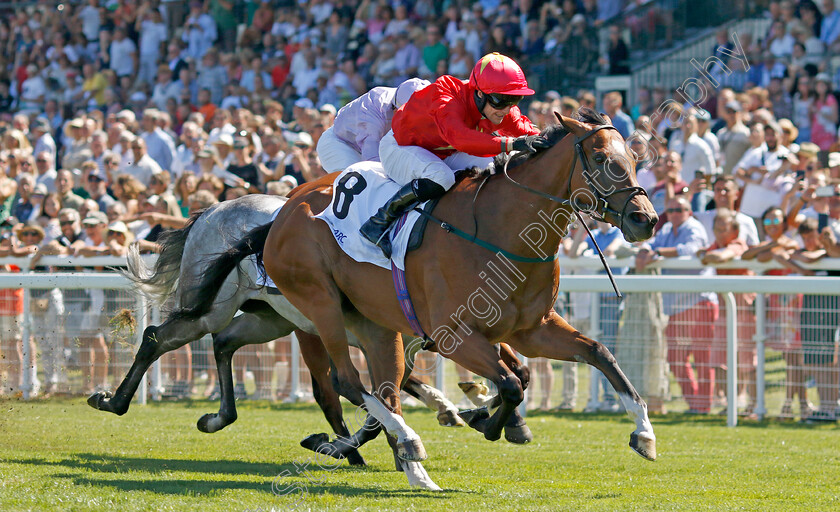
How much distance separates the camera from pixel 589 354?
527cm

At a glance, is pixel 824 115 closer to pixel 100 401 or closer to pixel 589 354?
pixel 589 354

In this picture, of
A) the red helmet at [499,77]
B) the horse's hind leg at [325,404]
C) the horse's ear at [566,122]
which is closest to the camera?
the horse's ear at [566,122]

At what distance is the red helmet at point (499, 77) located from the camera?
5457 mm

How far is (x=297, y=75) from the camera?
16109 millimetres

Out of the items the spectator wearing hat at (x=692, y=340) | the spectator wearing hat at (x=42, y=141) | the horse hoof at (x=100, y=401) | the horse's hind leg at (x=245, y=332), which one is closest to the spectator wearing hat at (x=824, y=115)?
the spectator wearing hat at (x=692, y=340)

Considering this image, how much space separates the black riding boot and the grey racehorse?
102 centimetres

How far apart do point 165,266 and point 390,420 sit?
99.2 inches

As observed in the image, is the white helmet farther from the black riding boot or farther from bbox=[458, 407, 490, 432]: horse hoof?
bbox=[458, 407, 490, 432]: horse hoof

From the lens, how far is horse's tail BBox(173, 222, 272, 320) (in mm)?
6641

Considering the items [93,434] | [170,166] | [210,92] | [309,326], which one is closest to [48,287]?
[93,434]

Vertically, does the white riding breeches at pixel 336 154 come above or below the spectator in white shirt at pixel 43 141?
below

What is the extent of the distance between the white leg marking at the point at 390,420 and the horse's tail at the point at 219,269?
1408 millimetres

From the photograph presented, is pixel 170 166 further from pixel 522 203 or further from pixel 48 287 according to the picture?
pixel 522 203

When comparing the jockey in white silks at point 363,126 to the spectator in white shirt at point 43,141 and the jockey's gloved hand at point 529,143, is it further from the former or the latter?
the spectator in white shirt at point 43,141
